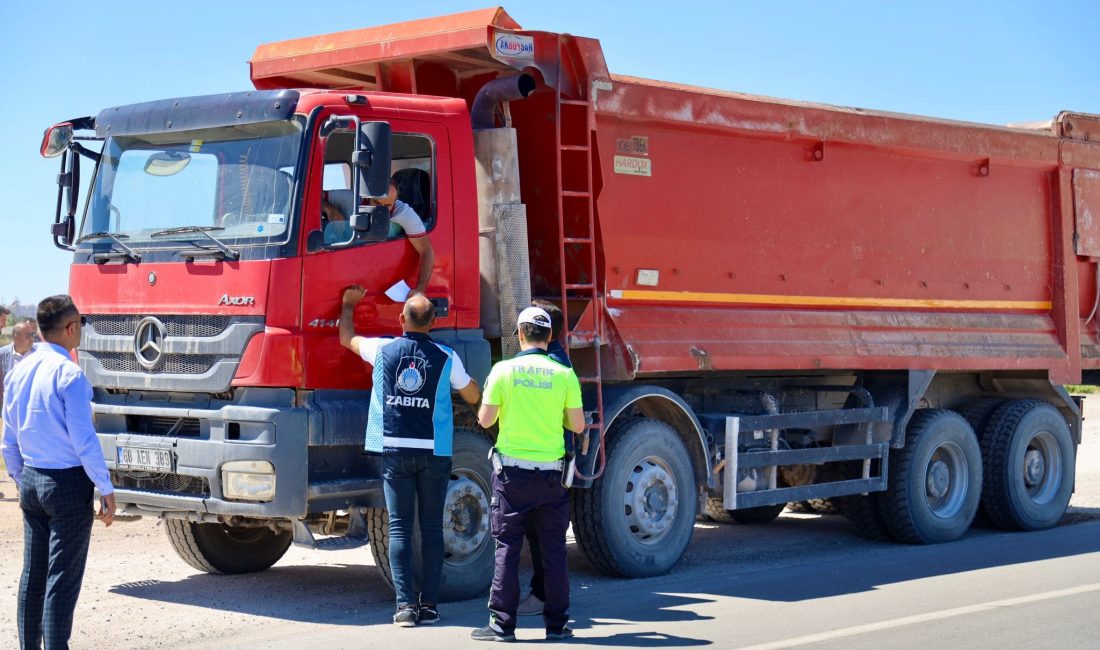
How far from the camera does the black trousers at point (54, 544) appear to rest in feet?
19.8

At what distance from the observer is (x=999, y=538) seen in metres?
11.7

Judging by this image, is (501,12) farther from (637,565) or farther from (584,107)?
(637,565)

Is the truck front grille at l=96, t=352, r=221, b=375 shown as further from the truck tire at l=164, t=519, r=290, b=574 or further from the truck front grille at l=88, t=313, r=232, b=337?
the truck tire at l=164, t=519, r=290, b=574

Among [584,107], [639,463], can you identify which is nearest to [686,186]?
[584,107]

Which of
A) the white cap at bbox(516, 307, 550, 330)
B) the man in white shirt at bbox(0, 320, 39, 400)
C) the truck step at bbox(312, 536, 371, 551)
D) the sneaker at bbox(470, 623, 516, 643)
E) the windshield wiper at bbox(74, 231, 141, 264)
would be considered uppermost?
the windshield wiper at bbox(74, 231, 141, 264)

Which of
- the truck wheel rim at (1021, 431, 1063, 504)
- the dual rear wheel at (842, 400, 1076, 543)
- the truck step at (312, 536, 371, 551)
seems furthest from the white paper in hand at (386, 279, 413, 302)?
the truck wheel rim at (1021, 431, 1063, 504)

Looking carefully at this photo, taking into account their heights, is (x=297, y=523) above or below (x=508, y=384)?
below

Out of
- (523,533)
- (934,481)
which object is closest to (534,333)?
(523,533)

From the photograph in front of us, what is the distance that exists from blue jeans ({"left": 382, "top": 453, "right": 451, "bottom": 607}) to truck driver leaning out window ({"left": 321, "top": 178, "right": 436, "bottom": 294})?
1104 millimetres

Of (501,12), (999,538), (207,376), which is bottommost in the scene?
(999,538)

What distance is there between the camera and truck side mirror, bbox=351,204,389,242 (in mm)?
7402

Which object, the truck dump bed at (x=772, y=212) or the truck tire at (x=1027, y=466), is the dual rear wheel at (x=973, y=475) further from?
the truck dump bed at (x=772, y=212)

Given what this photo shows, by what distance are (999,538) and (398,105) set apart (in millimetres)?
6871

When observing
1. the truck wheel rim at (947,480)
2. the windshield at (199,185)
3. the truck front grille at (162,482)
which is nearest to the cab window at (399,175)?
the windshield at (199,185)
